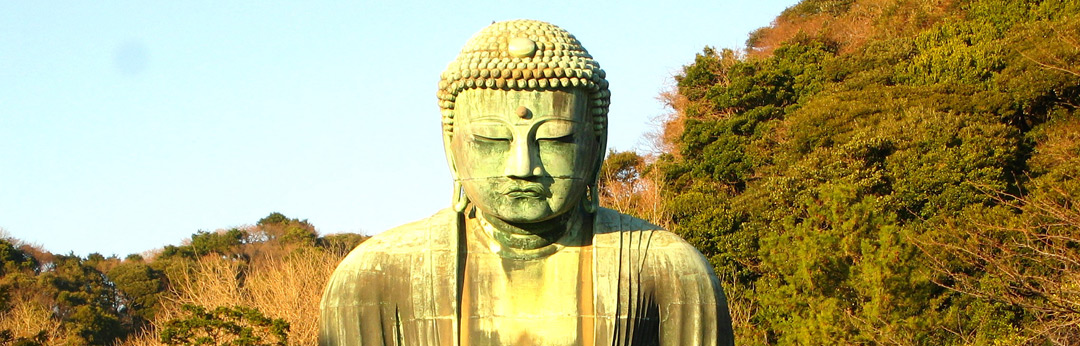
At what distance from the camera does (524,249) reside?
6.91 metres

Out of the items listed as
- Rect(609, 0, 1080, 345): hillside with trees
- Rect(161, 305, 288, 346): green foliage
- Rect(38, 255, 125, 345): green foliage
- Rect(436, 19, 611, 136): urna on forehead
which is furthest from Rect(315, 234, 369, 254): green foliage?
Rect(436, 19, 611, 136): urna on forehead

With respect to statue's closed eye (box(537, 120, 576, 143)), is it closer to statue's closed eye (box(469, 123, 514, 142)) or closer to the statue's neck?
statue's closed eye (box(469, 123, 514, 142))

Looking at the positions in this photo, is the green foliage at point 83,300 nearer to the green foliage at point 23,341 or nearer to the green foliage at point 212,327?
the green foliage at point 23,341

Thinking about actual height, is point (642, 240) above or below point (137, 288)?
above

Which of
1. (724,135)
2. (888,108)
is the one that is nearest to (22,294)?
(724,135)

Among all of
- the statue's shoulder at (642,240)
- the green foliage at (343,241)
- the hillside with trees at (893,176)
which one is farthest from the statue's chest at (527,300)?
the green foliage at (343,241)

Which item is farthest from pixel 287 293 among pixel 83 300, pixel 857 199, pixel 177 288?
pixel 83 300

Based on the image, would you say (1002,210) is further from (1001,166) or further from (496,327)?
(496,327)

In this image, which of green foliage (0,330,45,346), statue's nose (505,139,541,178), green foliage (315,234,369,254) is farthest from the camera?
green foliage (315,234,369,254)

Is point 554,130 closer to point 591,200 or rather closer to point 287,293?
point 591,200

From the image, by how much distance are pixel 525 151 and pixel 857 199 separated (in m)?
29.0

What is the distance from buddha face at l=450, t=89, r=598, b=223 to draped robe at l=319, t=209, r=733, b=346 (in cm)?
39

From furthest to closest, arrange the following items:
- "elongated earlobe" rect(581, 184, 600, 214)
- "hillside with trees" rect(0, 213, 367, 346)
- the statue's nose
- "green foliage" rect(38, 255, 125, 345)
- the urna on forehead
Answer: "green foliage" rect(38, 255, 125, 345) < "hillside with trees" rect(0, 213, 367, 346) < "elongated earlobe" rect(581, 184, 600, 214) < the urna on forehead < the statue's nose

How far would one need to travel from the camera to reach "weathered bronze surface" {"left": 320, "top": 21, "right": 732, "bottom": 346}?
662 cm
